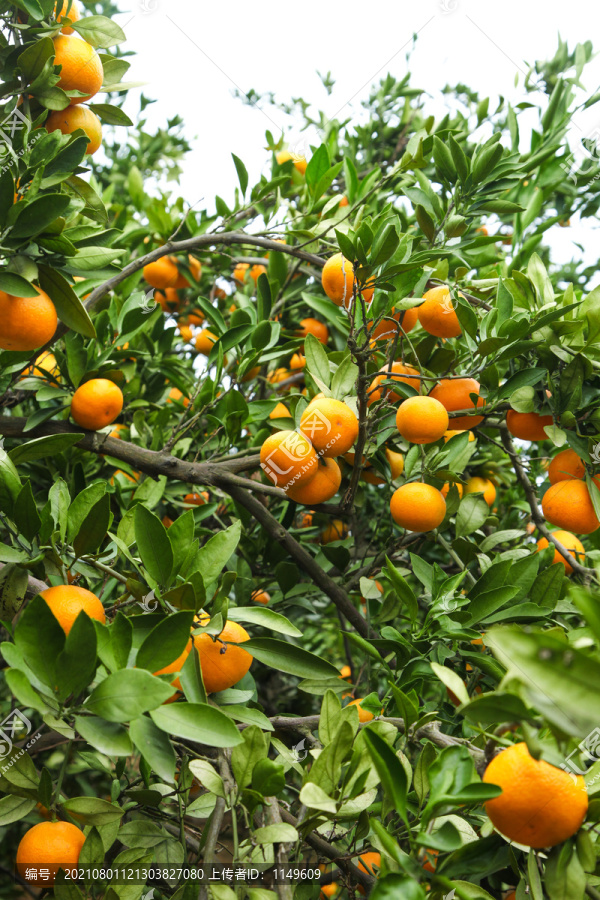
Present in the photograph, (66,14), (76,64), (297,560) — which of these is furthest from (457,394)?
(66,14)

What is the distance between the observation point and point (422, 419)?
4.01 feet

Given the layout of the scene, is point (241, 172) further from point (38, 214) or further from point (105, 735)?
point (105, 735)

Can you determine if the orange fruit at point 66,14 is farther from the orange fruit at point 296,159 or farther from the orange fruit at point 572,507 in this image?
the orange fruit at point 572,507

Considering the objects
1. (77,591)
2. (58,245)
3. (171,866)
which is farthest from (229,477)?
(171,866)

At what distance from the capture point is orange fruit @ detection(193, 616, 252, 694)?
41.0 inches

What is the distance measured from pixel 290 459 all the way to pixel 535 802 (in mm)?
710

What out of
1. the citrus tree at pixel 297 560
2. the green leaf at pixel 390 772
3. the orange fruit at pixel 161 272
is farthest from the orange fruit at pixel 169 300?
the green leaf at pixel 390 772

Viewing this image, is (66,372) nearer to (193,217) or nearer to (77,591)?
(77,591)

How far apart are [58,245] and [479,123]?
1779 millimetres

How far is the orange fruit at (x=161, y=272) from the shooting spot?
89.0 inches

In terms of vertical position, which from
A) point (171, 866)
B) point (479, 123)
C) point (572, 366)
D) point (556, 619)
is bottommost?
point (171, 866)

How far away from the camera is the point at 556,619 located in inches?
54.7

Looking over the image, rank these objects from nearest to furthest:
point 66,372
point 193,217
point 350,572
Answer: point 66,372 → point 350,572 → point 193,217

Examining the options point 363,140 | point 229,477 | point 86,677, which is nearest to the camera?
point 86,677
